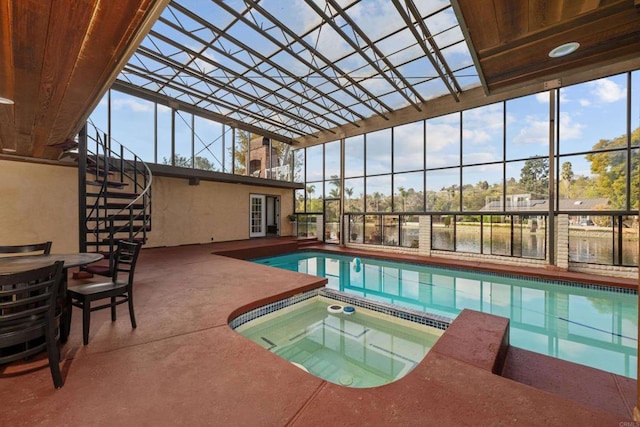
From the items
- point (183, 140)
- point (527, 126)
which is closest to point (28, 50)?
point (183, 140)

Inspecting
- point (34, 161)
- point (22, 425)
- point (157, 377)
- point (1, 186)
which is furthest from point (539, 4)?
point (1, 186)

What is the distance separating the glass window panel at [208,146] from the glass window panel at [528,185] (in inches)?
370

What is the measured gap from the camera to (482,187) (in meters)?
8.02

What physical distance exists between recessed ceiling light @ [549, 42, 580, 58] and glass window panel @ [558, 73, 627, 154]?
637cm

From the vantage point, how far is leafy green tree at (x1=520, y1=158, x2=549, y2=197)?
697 cm

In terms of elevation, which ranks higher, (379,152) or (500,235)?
(379,152)

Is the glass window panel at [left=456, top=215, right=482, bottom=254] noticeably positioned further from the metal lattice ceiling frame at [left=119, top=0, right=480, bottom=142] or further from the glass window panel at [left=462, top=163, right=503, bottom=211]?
the metal lattice ceiling frame at [left=119, top=0, right=480, bottom=142]

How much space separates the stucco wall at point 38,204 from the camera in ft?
19.5

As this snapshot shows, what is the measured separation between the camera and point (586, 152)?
6.44 m

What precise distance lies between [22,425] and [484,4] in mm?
3748

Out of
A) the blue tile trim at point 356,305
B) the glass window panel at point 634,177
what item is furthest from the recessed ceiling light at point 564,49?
the glass window panel at point 634,177

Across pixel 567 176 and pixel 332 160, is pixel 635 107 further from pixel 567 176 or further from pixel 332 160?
pixel 332 160

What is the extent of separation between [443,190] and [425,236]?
1.63 meters

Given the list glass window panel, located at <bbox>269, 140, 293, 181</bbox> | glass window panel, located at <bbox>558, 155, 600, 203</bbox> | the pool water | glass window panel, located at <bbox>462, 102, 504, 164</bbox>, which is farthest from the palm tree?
the pool water
